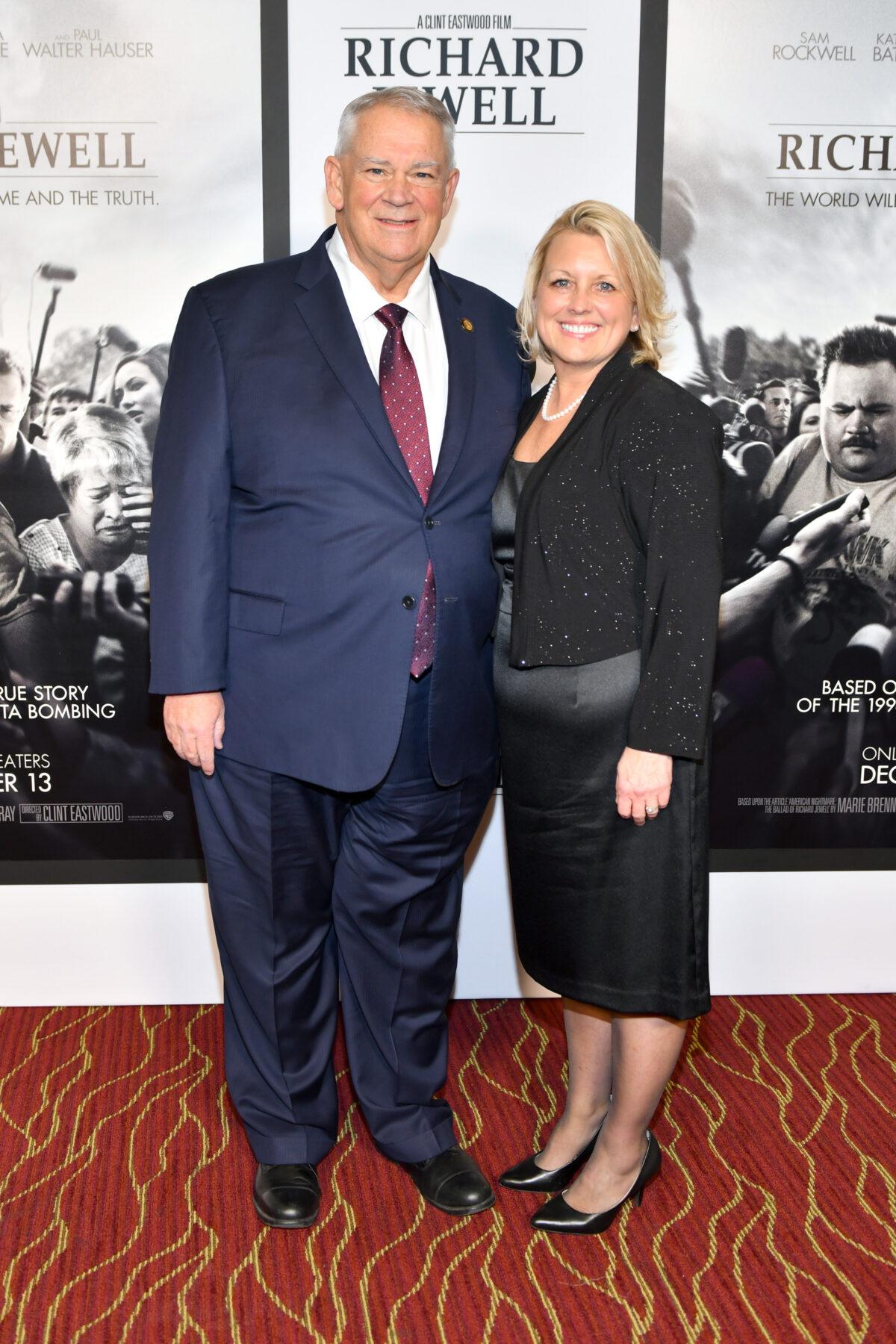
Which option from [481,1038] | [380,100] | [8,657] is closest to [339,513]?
[380,100]

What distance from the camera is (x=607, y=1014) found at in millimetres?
2248

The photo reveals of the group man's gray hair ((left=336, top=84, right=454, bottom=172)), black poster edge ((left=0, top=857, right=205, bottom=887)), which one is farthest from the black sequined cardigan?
black poster edge ((left=0, top=857, right=205, bottom=887))

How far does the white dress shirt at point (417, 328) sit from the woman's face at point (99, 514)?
3.12 ft

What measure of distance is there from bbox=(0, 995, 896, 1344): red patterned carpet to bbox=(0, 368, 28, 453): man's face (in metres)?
1.46

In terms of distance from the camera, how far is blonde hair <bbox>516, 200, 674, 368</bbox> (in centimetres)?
204

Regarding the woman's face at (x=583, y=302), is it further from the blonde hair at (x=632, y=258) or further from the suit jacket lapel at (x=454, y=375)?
the suit jacket lapel at (x=454, y=375)

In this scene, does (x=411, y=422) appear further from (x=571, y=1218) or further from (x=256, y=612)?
(x=571, y=1218)

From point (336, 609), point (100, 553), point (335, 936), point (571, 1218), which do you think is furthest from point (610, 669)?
point (100, 553)

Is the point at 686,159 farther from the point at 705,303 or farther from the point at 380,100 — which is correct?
the point at 380,100

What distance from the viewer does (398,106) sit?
2.14m

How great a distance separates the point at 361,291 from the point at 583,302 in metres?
0.42

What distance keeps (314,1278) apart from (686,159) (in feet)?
8.19

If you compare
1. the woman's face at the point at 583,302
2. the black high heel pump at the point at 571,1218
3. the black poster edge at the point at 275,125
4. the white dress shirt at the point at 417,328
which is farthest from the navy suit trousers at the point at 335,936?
the black poster edge at the point at 275,125

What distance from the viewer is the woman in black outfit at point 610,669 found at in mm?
1936
